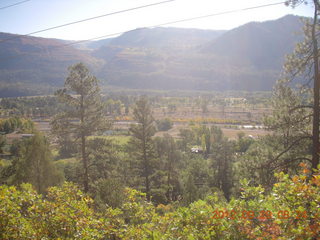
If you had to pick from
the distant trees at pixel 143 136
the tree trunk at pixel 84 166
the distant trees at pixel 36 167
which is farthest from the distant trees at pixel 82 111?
the distant trees at pixel 143 136

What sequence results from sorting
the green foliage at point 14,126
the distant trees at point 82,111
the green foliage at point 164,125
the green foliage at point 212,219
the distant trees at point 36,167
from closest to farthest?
the green foliage at point 212,219 → the distant trees at point 82,111 → the distant trees at point 36,167 → the green foliage at point 14,126 → the green foliage at point 164,125

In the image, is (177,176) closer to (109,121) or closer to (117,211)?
(109,121)

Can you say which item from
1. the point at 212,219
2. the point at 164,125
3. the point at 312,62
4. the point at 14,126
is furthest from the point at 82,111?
the point at 14,126

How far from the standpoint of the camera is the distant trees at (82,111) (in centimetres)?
1437

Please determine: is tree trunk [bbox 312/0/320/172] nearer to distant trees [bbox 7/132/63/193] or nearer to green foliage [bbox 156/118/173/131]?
distant trees [bbox 7/132/63/193]

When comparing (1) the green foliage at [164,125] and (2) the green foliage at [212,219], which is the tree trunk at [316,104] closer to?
(2) the green foliage at [212,219]

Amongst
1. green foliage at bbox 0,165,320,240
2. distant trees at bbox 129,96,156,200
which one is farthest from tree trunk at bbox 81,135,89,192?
green foliage at bbox 0,165,320,240

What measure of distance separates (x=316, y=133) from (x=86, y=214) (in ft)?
23.3

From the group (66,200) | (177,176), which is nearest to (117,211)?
(66,200)

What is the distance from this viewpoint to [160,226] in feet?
14.0

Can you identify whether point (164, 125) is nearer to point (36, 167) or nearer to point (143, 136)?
point (143, 136)

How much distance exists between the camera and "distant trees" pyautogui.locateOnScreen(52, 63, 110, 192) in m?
14.4

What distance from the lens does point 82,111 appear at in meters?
14.6

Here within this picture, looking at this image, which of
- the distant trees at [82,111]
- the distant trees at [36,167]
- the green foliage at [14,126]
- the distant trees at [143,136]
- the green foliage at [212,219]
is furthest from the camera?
the green foliage at [14,126]
